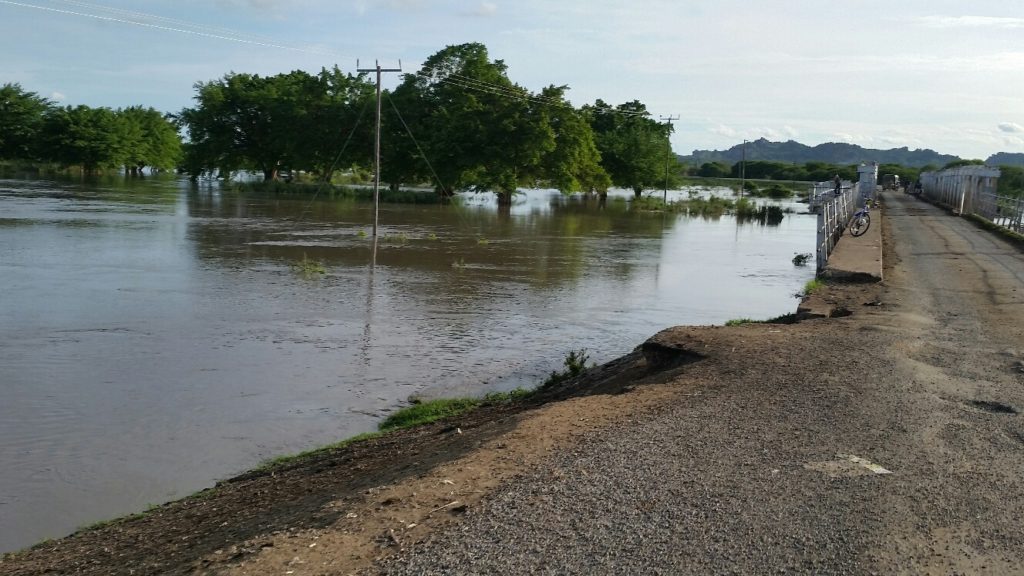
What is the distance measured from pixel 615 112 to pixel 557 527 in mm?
84530

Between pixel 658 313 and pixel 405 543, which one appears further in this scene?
pixel 658 313

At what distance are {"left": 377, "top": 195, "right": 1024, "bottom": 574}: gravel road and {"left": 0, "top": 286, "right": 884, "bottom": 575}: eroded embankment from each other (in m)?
0.23

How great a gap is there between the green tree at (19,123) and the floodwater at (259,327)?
66.3 m

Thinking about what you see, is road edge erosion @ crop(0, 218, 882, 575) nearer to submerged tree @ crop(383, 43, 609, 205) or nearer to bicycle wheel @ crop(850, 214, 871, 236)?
bicycle wheel @ crop(850, 214, 871, 236)

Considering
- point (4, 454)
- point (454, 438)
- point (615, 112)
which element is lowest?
point (4, 454)

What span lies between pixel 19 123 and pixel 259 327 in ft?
315

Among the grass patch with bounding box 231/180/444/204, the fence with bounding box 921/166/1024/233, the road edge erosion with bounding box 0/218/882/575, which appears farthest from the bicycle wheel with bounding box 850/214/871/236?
the grass patch with bounding box 231/180/444/204

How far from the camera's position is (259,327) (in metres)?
15.9

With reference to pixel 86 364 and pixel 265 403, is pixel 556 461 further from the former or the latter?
pixel 86 364

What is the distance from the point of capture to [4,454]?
8867 mm

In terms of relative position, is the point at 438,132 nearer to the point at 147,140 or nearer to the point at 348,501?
the point at 348,501

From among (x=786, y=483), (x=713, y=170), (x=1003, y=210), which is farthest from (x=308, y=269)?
(x=713, y=170)

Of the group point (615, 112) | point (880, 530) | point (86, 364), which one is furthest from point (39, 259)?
point (615, 112)

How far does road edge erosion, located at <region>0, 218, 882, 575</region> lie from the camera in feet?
15.6
